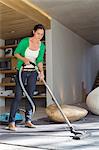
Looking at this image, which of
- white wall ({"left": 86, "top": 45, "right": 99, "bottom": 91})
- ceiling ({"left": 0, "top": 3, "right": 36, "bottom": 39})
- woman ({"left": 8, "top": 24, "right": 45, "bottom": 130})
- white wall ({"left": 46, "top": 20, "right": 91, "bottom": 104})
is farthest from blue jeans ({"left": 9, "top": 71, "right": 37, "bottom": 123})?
white wall ({"left": 86, "top": 45, "right": 99, "bottom": 91})

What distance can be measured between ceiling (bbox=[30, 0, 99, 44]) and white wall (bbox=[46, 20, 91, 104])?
10.3 inches

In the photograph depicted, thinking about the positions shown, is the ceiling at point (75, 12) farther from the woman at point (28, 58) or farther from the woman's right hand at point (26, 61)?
the woman's right hand at point (26, 61)

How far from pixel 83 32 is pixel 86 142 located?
225 inches

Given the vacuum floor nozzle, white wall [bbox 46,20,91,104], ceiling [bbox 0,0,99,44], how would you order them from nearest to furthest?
the vacuum floor nozzle, ceiling [bbox 0,0,99,44], white wall [bbox 46,20,91,104]

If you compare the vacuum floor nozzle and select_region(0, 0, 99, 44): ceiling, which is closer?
the vacuum floor nozzle

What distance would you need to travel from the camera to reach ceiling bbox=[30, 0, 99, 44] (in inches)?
196

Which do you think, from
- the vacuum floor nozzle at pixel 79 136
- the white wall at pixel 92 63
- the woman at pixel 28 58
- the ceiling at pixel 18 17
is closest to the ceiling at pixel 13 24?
the ceiling at pixel 18 17

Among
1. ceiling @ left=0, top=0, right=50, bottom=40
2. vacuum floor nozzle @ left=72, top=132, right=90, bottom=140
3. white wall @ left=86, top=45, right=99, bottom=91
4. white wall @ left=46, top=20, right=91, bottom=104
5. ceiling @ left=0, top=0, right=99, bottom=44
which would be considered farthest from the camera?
white wall @ left=86, top=45, right=99, bottom=91

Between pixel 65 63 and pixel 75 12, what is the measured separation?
1.49 meters

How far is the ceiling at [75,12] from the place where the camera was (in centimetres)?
498

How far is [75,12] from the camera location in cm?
557

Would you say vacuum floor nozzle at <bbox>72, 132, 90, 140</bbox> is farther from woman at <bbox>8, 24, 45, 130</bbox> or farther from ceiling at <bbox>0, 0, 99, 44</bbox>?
ceiling at <bbox>0, 0, 99, 44</bbox>

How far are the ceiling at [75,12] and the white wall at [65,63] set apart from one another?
0.86 ft

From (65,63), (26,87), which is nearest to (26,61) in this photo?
(26,87)
